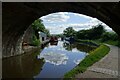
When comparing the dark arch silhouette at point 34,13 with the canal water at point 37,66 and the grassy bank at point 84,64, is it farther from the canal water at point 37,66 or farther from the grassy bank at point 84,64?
the grassy bank at point 84,64

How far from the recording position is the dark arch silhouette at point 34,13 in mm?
10648

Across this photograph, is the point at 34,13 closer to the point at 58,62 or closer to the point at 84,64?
the point at 84,64

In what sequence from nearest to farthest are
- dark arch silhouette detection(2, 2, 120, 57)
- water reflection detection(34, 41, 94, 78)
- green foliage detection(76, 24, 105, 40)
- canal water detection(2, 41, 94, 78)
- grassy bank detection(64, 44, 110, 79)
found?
dark arch silhouette detection(2, 2, 120, 57), grassy bank detection(64, 44, 110, 79), canal water detection(2, 41, 94, 78), water reflection detection(34, 41, 94, 78), green foliage detection(76, 24, 105, 40)

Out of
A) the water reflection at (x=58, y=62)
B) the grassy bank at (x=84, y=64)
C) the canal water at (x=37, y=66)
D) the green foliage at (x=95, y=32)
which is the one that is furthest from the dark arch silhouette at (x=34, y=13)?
the green foliage at (x=95, y=32)

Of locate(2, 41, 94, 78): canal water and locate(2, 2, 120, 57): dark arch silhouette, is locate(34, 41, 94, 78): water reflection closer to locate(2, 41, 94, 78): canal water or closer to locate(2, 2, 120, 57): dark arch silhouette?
locate(2, 41, 94, 78): canal water

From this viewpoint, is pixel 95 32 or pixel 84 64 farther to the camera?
pixel 95 32

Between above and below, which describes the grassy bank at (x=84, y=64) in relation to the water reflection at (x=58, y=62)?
above

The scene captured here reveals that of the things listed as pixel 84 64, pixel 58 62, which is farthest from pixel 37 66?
pixel 84 64

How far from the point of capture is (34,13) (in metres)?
16.2

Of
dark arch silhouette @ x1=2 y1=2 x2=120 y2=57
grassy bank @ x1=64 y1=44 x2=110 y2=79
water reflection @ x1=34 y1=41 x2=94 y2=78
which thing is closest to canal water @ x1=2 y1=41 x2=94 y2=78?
water reflection @ x1=34 y1=41 x2=94 y2=78

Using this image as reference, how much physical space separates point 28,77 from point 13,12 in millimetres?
3957

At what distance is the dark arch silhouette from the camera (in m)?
10.6

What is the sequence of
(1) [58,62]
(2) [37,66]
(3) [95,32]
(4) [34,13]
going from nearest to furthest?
(4) [34,13], (2) [37,66], (1) [58,62], (3) [95,32]

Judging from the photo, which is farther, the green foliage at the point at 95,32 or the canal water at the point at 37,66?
the green foliage at the point at 95,32
